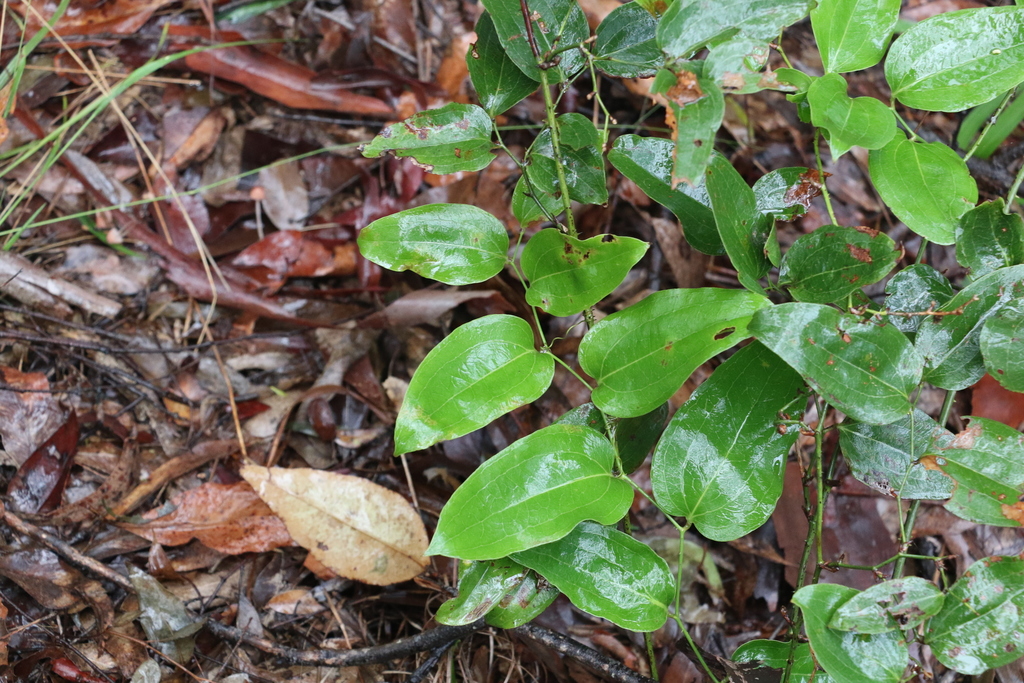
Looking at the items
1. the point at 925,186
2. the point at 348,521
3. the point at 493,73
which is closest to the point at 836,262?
the point at 925,186

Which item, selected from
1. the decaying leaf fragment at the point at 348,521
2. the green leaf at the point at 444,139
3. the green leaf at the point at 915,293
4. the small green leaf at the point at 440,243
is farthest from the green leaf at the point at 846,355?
the decaying leaf fragment at the point at 348,521

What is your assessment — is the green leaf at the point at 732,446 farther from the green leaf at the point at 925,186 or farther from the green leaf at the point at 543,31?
the green leaf at the point at 543,31

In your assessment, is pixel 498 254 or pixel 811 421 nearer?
pixel 498 254

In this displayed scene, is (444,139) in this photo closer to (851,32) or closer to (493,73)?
(493,73)

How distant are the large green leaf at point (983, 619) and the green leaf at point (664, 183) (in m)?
0.58

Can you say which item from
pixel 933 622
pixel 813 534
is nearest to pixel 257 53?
pixel 813 534

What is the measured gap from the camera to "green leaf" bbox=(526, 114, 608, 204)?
1.08 m

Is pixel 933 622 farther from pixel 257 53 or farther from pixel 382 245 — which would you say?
pixel 257 53

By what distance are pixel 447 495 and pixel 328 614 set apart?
0.39 meters

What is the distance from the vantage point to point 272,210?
6.91 ft

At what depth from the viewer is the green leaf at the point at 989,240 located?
0.99m

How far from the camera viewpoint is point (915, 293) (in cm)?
103

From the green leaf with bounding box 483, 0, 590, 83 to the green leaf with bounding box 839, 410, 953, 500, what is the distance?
2.43ft

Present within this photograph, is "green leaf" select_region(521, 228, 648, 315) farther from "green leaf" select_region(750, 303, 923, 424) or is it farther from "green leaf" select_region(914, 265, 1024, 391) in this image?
"green leaf" select_region(914, 265, 1024, 391)
